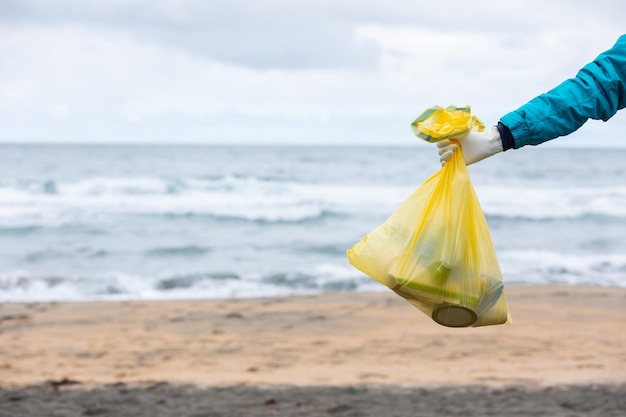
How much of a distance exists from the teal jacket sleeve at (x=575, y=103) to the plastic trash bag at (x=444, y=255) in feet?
0.93

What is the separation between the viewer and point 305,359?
6375mm

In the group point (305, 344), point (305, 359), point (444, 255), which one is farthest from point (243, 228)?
point (444, 255)

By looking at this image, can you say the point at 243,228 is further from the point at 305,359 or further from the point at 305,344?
the point at 305,359

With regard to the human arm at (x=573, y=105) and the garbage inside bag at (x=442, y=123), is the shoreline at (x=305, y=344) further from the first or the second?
the human arm at (x=573, y=105)

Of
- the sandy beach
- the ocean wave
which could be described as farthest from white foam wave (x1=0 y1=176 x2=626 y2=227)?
the sandy beach

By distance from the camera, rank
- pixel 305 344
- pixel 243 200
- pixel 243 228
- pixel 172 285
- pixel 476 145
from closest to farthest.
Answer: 1. pixel 476 145
2. pixel 305 344
3. pixel 172 285
4. pixel 243 228
5. pixel 243 200

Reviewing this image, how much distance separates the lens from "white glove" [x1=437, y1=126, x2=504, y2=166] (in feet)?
7.19

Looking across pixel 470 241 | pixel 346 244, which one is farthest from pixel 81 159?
pixel 470 241

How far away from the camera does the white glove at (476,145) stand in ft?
7.19

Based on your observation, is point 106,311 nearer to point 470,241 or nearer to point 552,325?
point 552,325

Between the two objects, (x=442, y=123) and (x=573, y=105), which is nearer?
(x=573, y=105)

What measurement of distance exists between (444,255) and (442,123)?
416mm

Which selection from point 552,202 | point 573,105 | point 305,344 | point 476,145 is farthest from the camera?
point 552,202

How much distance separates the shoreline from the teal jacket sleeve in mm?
3608
